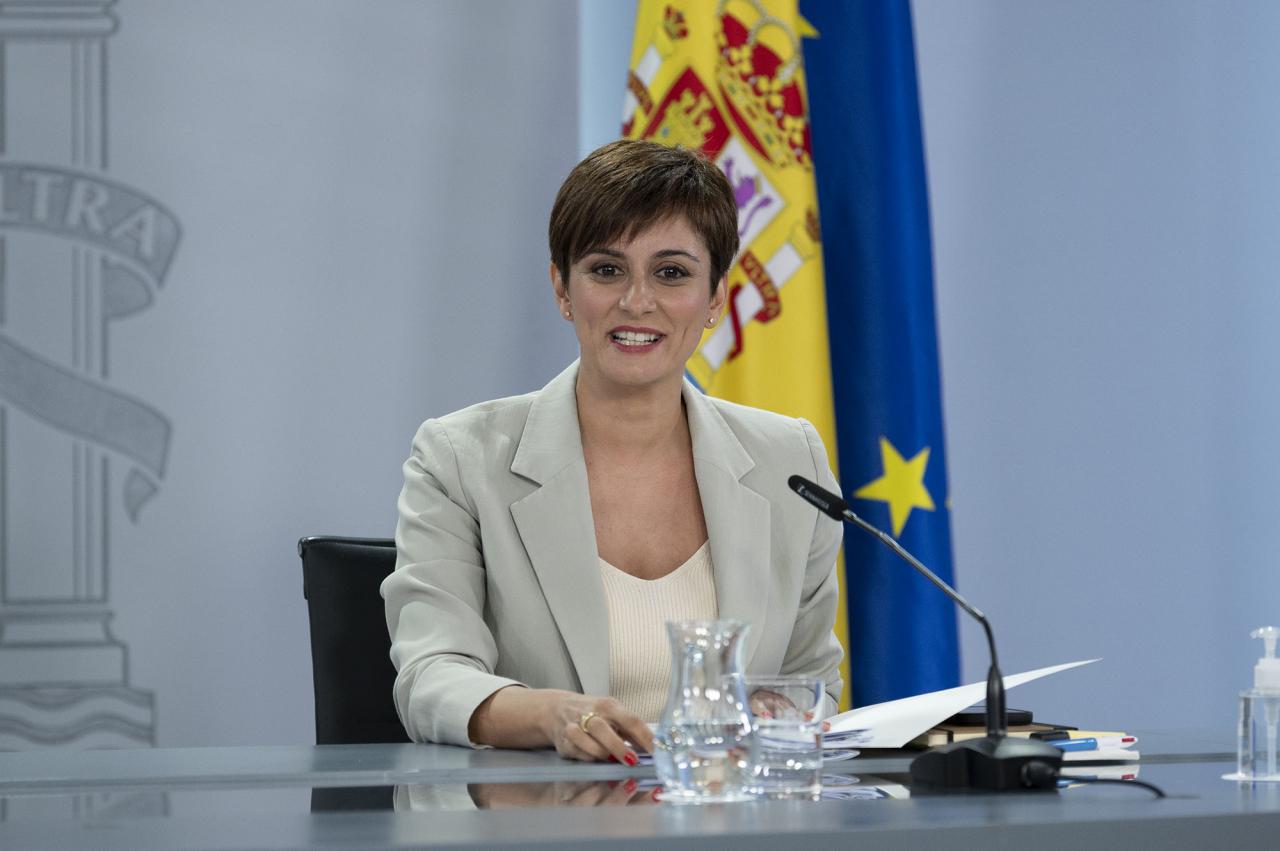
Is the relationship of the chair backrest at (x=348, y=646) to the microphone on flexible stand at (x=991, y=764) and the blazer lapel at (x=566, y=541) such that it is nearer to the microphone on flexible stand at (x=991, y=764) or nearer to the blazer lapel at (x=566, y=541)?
the blazer lapel at (x=566, y=541)

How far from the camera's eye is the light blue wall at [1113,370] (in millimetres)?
Answer: 3385

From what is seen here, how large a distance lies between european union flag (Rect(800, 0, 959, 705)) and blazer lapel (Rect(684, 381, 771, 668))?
67 centimetres

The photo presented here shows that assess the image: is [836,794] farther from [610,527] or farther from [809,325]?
[809,325]

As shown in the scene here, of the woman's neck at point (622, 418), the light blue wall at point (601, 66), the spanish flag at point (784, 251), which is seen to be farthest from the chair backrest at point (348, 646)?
the light blue wall at point (601, 66)

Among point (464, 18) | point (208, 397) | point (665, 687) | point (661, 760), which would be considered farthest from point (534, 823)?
point (464, 18)

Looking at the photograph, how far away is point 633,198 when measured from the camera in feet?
6.46

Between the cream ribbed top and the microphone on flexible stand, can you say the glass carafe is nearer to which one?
the microphone on flexible stand

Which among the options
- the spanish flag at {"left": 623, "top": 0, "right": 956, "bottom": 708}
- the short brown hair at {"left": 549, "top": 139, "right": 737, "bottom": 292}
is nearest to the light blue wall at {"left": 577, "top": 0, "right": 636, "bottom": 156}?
the spanish flag at {"left": 623, "top": 0, "right": 956, "bottom": 708}

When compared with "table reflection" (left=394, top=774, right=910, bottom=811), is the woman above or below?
above

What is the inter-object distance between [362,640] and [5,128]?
5.65 feet

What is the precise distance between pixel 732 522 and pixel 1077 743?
68 centimetres

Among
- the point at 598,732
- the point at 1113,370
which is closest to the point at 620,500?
the point at 598,732

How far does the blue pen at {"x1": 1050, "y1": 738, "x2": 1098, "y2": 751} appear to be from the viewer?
1.39m

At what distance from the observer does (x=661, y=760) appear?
3.75ft
